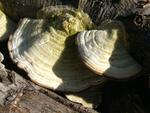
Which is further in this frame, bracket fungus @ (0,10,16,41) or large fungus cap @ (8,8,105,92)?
bracket fungus @ (0,10,16,41)

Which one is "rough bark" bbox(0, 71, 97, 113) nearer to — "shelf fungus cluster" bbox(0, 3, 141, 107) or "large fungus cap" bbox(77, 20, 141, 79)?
"shelf fungus cluster" bbox(0, 3, 141, 107)

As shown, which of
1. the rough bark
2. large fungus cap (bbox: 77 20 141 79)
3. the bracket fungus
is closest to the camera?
the rough bark

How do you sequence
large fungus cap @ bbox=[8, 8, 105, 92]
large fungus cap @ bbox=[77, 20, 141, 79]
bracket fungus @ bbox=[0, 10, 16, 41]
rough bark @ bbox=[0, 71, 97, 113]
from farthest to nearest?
bracket fungus @ bbox=[0, 10, 16, 41] < large fungus cap @ bbox=[8, 8, 105, 92] < large fungus cap @ bbox=[77, 20, 141, 79] < rough bark @ bbox=[0, 71, 97, 113]

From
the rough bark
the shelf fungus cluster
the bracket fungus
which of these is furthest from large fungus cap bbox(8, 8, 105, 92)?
the bracket fungus

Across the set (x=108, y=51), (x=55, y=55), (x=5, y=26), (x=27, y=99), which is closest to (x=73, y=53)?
(x=55, y=55)

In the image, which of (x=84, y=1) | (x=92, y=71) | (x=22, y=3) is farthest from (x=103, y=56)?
(x=22, y=3)

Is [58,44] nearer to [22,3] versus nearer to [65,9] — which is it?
[65,9]

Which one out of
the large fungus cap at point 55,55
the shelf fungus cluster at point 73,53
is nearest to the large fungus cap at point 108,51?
the shelf fungus cluster at point 73,53
